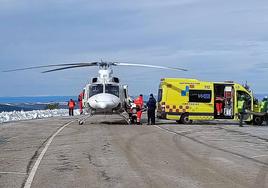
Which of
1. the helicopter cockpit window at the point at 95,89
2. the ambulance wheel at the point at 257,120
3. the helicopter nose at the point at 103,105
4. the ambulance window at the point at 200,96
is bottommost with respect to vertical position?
the ambulance wheel at the point at 257,120

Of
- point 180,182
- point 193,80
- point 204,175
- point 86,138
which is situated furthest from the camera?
point 193,80

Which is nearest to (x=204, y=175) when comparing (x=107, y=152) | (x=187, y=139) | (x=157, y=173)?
(x=157, y=173)

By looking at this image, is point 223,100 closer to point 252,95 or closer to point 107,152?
point 252,95

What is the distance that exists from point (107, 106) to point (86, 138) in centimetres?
784

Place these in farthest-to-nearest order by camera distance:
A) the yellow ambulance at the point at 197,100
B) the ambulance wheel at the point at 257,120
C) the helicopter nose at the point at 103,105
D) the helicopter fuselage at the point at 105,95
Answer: the ambulance wheel at the point at 257,120, the yellow ambulance at the point at 197,100, the helicopter fuselage at the point at 105,95, the helicopter nose at the point at 103,105

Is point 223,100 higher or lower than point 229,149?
higher

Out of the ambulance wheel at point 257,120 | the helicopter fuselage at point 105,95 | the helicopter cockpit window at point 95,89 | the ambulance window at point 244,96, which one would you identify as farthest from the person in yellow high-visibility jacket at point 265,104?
the helicopter cockpit window at point 95,89

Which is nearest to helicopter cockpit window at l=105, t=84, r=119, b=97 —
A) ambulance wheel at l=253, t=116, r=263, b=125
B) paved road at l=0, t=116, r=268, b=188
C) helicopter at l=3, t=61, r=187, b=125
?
helicopter at l=3, t=61, r=187, b=125

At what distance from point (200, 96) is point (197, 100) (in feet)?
0.95

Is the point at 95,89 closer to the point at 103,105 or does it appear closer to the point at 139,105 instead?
the point at 103,105

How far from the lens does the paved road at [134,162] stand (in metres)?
9.88

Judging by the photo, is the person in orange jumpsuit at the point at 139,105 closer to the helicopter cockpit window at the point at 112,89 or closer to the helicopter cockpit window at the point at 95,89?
the helicopter cockpit window at the point at 112,89

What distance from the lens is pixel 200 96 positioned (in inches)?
1142

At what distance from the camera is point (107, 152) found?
14531 millimetres
